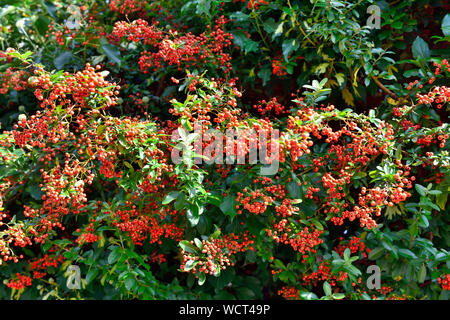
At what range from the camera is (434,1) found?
223 cm

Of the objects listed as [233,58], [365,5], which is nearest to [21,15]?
[233,58]

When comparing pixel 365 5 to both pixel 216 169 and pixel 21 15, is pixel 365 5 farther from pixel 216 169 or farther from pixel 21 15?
pixel 21 15

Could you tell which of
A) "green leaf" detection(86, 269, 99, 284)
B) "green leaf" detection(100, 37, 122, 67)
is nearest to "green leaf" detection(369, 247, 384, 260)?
"green leaf" detection(86, 269, 99, 284)

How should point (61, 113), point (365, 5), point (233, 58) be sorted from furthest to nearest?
point (233, 58)
point (365, 5)
point (61, 113)

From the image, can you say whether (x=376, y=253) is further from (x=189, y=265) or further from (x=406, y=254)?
(x=189, y=265)

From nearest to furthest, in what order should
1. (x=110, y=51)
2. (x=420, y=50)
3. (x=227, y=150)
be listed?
1. (x=227, y=150)
2. (x=420, y=50)
3. (x=110, y=51)

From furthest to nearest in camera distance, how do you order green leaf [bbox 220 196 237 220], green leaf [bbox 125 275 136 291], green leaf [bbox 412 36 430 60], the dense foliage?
green leaf [bbox 412 36 430 60] < green leaf [bbox 125 275 136 291] < green leaf [bbox 220 196 237 220] < the dense foliage

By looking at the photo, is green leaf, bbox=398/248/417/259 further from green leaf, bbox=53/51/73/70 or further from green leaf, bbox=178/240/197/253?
green leaf, bbox=53/51/73/70

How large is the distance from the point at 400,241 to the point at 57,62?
2.08 metres

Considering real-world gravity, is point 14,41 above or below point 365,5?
below

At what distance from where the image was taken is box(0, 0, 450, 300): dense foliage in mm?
1612

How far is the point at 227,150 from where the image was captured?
5.04ft

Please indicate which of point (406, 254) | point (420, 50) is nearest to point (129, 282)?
point (406, 254)
